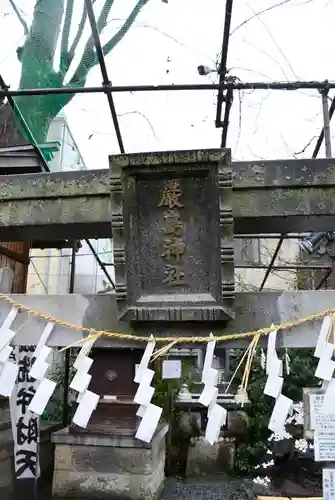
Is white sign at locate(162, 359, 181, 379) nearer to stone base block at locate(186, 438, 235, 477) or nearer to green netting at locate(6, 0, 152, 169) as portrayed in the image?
green netting at locate(6, 0, 152, 169)

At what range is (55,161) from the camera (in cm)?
945

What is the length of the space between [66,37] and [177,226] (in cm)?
301

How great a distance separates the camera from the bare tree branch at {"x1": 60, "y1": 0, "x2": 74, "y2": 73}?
16.4 ft

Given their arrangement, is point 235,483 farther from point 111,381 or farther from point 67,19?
point 67,19

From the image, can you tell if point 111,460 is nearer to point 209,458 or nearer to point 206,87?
point 209,458

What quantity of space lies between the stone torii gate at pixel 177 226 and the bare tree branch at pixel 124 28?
7.17 ft

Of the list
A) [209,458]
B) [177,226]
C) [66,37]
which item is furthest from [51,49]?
[209,458]

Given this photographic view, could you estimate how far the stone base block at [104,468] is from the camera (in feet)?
23.2

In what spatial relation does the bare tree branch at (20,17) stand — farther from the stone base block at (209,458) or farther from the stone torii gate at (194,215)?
the stone base block at (209,458)

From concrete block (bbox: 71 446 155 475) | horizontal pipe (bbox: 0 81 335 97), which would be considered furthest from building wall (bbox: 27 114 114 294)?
horizontal pipe (bbox: 0 81 335 97)

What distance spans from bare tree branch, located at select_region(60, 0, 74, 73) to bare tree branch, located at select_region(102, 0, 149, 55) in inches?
17.5

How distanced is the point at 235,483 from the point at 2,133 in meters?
9.20

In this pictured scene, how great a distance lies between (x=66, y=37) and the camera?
5.17 meters

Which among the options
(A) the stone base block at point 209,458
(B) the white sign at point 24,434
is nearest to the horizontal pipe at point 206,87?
(B) the white sign at point 24,434
